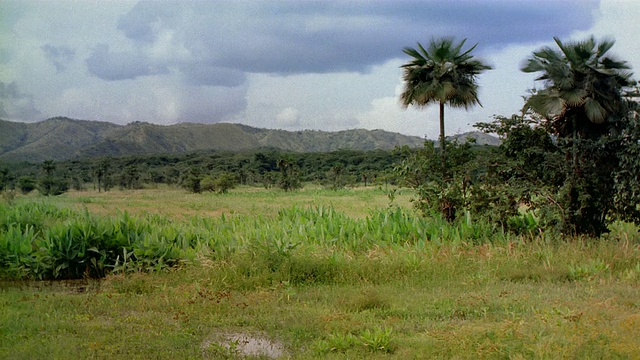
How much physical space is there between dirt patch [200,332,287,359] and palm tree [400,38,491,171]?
28.0ft

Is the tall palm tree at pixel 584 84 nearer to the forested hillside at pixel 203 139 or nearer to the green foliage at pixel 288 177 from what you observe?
the green foliage at pixel 288 177

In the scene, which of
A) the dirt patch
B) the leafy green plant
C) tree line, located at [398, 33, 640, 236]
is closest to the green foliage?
tree line, located at [398, 33, 640, 236]

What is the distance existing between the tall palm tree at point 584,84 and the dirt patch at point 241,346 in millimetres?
7163

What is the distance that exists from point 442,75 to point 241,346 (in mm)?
9697

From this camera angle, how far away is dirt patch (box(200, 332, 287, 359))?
4.50 metres

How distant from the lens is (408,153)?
40.4 feet

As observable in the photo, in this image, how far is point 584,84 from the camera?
9.41m

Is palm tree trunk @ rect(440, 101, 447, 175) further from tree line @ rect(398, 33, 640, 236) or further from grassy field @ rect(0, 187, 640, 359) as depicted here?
grassy field @ rect(0, 187, 640, 359)

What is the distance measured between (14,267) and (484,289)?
6.96 metres

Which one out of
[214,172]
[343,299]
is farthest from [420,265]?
[214,172]

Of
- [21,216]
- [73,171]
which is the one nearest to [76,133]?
[73,171]

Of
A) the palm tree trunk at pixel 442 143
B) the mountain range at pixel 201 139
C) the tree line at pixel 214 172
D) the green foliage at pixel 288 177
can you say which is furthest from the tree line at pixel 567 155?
the mountain range at pixel 201 139

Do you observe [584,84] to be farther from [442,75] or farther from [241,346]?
[241,346]

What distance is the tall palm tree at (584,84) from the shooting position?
9338mm
